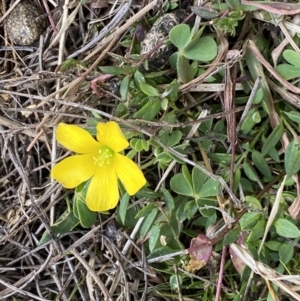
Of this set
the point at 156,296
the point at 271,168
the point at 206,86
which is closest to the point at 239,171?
the point at 271,168

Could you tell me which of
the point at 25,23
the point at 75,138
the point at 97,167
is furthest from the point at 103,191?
the point at 25,23

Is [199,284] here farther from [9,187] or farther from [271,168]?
[9,187]

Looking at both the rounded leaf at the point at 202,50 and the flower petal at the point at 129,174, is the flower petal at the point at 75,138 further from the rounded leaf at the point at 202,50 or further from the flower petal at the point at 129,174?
the rounded leaf at the point at 202,50

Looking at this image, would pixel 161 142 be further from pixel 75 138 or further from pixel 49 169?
pixel 49 169

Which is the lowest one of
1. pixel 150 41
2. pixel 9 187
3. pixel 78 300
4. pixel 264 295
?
pixel 78 300

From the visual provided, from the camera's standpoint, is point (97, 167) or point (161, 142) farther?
point (97, 167)

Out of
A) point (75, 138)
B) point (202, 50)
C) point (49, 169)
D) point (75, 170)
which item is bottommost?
point (49, 169)

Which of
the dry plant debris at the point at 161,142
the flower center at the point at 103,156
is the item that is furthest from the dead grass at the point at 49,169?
the flower center at the point at 103,156

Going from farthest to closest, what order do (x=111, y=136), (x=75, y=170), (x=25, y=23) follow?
(x=25, y=23), (x=75, y=170), (x=111, y=136)
